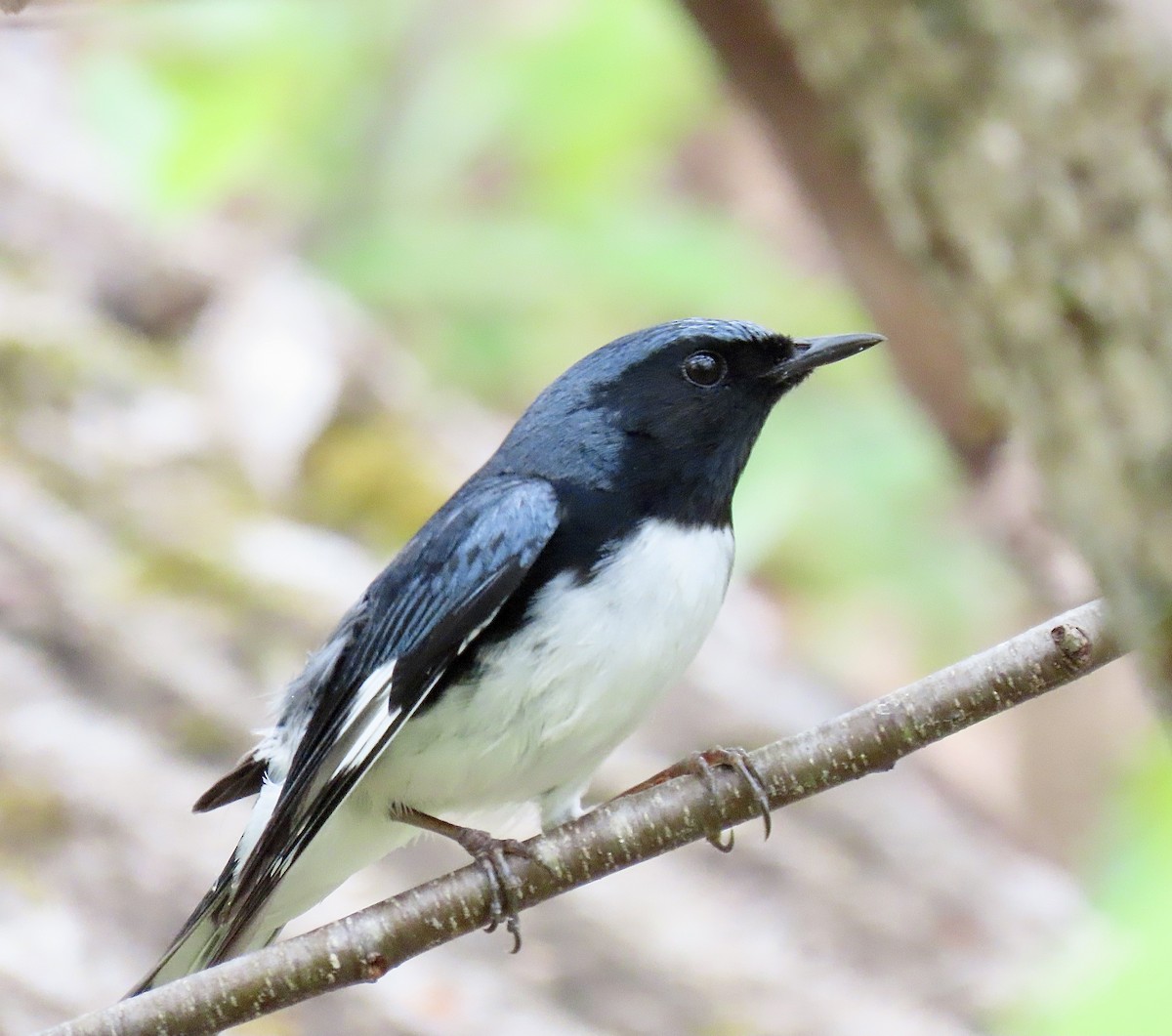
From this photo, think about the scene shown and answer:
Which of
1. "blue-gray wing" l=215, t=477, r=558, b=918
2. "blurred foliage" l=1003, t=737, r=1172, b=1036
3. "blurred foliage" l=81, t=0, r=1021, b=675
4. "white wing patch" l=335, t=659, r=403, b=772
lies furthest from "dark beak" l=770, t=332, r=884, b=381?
"blurred foliage" l=81, t=0, r=1021, b=675

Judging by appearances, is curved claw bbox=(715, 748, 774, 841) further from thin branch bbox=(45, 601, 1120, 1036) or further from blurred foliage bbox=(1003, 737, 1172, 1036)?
blurred foliage bbox=(1003, 737, 1172, 1036)

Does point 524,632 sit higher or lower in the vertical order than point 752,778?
higher

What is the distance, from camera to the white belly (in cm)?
228

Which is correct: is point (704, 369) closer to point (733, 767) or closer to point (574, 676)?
point (574, 676)

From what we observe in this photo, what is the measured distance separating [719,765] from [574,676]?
0.98 feet

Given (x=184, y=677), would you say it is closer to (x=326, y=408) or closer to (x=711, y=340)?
(x=326, y=408)

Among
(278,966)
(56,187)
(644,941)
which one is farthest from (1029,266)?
(56,187)

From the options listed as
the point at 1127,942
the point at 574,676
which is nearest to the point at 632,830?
the point at 574,676

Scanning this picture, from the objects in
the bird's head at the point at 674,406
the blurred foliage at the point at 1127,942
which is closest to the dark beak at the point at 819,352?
the bird's head at the point at 674,406

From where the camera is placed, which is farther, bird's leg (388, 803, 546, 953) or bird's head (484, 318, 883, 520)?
bird's head (484, 318, 883, 520)

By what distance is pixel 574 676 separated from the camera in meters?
2.28

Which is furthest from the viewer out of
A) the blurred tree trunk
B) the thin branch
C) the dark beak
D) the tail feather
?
the dark beak

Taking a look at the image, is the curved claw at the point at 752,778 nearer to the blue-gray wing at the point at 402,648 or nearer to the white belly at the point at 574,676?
the white belly at the point at 574,676

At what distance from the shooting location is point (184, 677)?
4.30 m
